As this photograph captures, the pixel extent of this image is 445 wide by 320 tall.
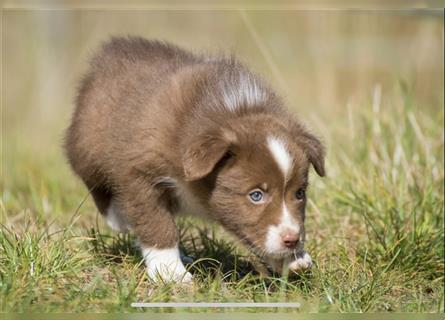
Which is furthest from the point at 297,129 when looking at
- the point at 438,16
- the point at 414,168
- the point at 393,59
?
the point at 393,59

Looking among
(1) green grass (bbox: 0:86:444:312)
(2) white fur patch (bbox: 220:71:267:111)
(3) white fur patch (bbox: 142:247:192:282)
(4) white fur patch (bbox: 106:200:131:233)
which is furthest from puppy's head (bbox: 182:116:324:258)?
(4) white fur patch (bbox: 106:200:131:233)

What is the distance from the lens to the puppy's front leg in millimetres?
5023

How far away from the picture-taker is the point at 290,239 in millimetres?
4578

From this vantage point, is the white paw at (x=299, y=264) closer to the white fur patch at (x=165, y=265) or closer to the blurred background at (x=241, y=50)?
the white fur patch at (x=165, y=265)

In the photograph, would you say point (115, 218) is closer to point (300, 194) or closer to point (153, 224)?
point (153, 224)

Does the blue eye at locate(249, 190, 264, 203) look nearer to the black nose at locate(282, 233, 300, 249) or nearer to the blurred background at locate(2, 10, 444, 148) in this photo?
the black nose at locate(282, 233, 300, 249)

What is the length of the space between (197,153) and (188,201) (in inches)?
22.6

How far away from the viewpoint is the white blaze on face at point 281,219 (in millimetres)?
4598

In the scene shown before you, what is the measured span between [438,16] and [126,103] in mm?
3484

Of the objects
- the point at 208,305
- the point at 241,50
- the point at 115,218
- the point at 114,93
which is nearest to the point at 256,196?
the point at 208,305

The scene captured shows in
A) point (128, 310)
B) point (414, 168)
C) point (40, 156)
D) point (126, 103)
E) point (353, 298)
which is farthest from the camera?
point (40, 156)

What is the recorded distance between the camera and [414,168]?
23.5ft

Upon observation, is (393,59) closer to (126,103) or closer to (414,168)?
(414,168)

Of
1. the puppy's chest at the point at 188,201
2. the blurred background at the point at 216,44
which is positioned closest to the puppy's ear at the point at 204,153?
the puppy's chest at the point at 188,201
